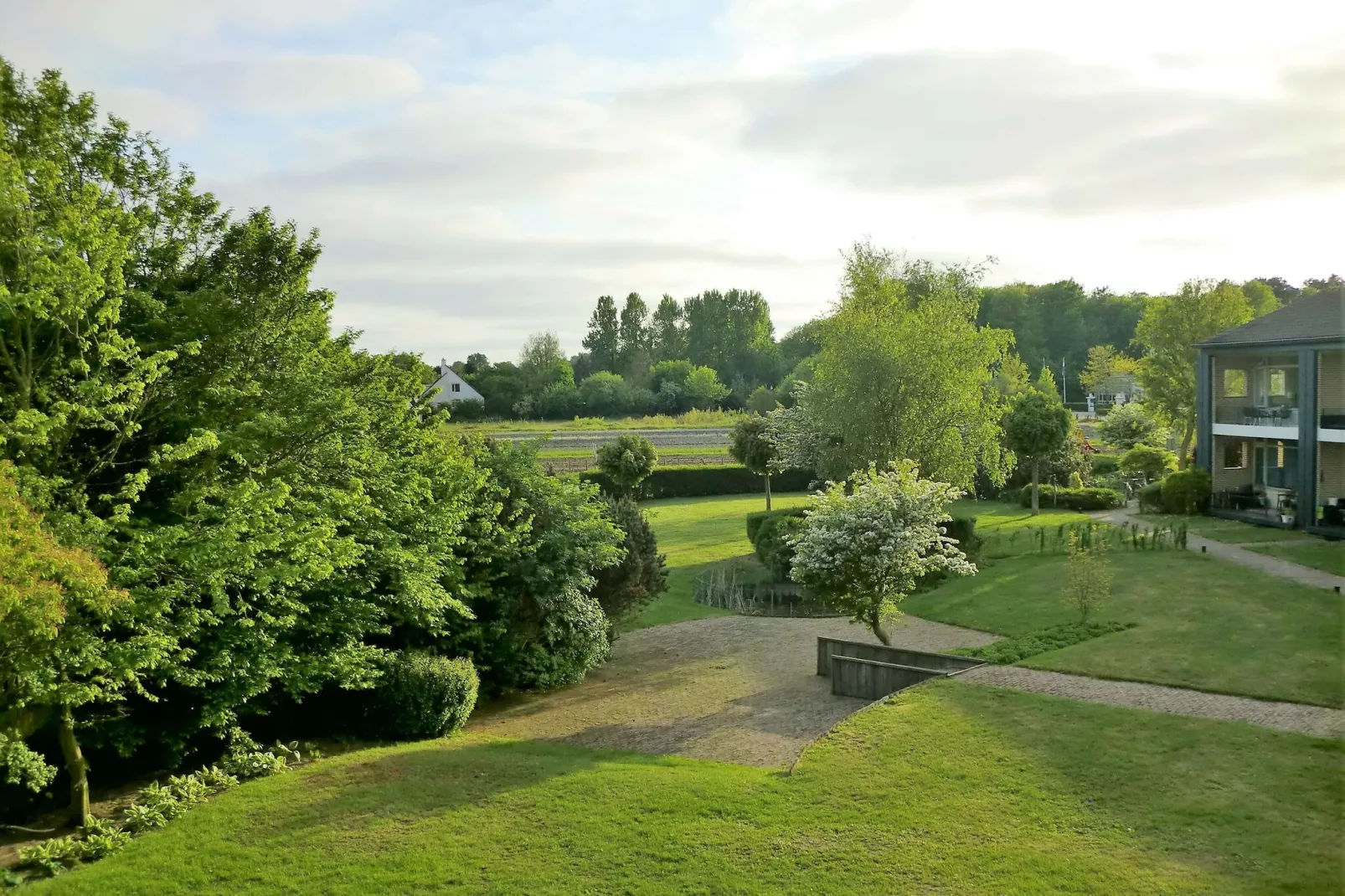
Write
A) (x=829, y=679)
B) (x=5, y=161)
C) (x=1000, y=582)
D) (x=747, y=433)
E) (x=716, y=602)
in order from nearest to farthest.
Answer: (x=5, y=161)
(x=829, y=679)
(x=1000, y=582)
(x=716, y=602)
(x=747, y=433)

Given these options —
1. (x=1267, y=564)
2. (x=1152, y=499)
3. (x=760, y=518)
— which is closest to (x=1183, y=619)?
(x=1267, y=564)

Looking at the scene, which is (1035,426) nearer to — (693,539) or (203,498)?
(693,539)

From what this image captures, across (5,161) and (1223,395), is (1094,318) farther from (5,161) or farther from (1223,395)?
(5,161)

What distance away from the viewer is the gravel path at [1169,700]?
12.4 m

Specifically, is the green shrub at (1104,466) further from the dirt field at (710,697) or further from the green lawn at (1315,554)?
the dirt field at (710,697)

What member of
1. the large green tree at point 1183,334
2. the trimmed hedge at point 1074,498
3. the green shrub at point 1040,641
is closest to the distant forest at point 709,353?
the large green tree at point 1183,334

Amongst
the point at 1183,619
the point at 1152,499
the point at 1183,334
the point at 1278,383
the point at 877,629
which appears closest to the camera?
the point at 877,629

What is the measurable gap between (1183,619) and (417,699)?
13884 mm

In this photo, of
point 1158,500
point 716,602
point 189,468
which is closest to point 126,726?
point 189,468

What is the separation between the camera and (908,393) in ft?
91.2

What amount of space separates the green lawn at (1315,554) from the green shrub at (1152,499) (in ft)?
21.7

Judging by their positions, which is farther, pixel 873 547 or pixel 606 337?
pixel 606 337

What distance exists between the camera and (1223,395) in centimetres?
3141

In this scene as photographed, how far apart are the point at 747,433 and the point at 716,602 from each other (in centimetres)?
1341
